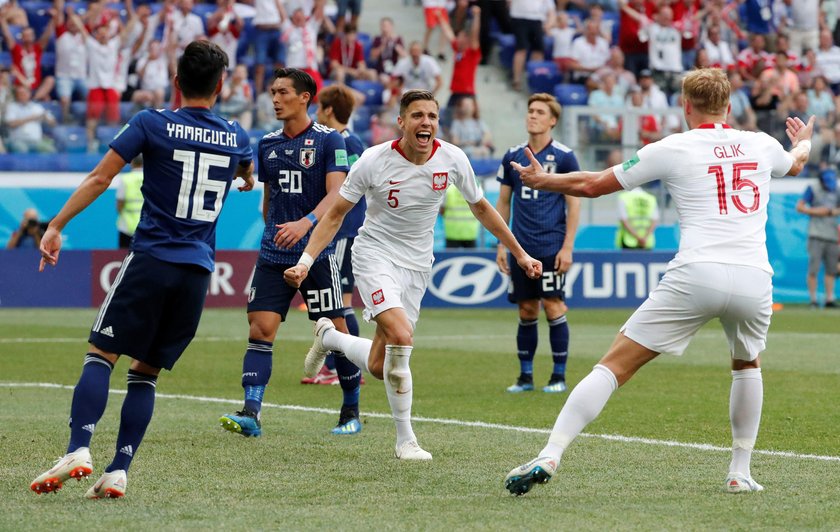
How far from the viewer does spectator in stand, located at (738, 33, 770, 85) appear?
27219mm

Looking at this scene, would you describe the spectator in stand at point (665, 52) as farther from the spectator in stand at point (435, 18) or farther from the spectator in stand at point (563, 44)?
the spectator in stand at point (435, 18)

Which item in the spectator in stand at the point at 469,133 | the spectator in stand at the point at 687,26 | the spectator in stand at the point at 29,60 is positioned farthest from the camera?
the spectator in stand at the point at 687,26

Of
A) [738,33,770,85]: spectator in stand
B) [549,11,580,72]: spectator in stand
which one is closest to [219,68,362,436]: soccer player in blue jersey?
[549,11,580,72]: spectator in stand

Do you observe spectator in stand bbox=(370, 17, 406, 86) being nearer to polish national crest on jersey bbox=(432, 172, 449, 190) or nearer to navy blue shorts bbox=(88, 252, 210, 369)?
polish national crest on jersey bbox=(432, 172, 449, 190)

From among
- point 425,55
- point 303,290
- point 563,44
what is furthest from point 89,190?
point 563,44

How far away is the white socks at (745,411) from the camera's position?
6.30m

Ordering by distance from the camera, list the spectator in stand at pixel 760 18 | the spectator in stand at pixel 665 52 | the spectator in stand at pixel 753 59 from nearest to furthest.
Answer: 1. the spectator in stand at pixel 665 52
2. the spectator in stand at pixel 753 59
3. the spectator in stand at pixel 760 18

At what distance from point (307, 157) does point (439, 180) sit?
136 cm

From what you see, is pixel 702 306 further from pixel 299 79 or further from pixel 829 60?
pixel 829 60

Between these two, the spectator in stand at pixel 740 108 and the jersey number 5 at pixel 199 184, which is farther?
the spectator in stand at pixel 740 108

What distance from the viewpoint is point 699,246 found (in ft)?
19.9

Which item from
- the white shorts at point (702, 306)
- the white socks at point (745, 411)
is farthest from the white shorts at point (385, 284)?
the white socks at point (745, 411)

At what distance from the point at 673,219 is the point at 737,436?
17150 mm

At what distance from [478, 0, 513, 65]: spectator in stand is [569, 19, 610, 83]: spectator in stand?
1.52 metres
